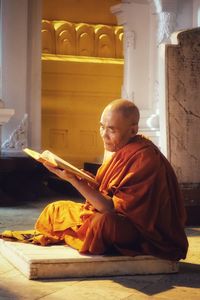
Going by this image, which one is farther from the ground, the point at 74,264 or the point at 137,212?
the point at 137,212

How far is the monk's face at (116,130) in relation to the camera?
407 cm

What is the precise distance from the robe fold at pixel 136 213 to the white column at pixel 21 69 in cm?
516

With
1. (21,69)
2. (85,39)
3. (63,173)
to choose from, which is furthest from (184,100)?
(85,39)

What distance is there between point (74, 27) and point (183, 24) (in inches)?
129

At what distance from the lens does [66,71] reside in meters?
10.4

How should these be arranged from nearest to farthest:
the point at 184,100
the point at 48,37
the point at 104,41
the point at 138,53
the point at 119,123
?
the point at 119,123 → the point at 184,100 → the point at 138,53 → the point at 48,37 → the point at 104,41

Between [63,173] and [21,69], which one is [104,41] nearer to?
[21,69]

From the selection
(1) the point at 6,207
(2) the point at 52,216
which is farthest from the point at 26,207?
(2) the point at 52,216

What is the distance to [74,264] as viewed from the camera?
3.80m

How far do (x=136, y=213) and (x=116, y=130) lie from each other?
0.51 m

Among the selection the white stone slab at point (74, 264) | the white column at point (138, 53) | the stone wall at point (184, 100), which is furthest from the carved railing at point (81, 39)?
the white stone slab at point (74, 264)

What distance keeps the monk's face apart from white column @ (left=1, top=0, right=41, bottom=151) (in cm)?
508

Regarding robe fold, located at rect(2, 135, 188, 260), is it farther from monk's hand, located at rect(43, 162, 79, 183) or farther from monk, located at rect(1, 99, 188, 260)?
monk's hand, located at rect(43, 162, 79, 183)

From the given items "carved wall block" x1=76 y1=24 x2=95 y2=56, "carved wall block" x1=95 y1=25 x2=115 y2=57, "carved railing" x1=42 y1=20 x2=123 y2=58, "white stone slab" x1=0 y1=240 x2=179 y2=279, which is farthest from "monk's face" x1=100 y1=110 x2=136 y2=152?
"carved wall block" x1=95 y1=25 x2=115 y2=57
